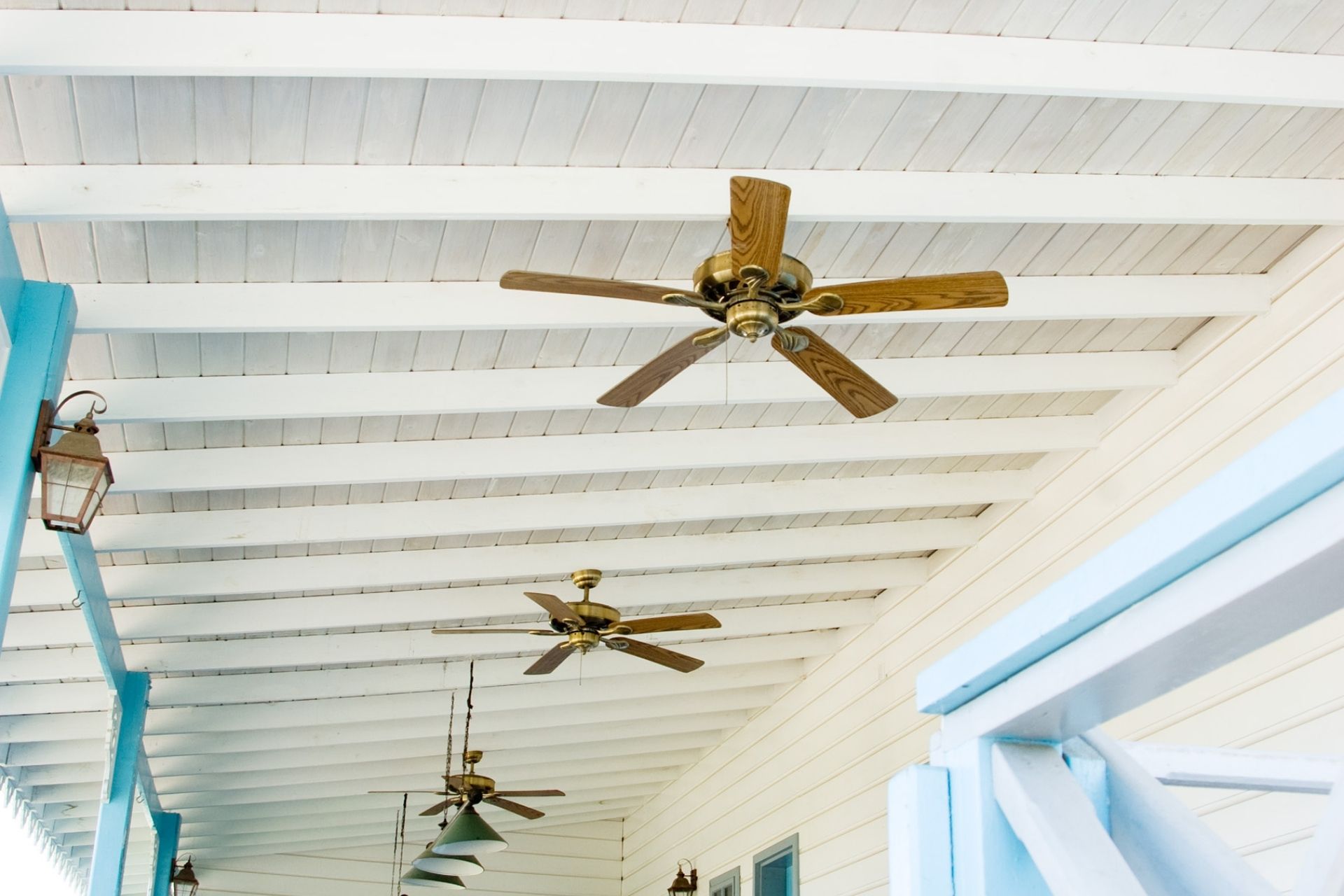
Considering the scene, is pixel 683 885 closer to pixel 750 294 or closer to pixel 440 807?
pixel 440 807

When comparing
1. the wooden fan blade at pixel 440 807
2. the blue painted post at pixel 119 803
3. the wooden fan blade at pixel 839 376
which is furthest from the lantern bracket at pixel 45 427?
the wooden fan blade at pixel 440 807

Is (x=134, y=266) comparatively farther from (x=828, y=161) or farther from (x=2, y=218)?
(x=828, y=161)

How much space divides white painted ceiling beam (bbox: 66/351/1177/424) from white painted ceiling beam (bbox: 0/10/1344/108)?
1.44 m

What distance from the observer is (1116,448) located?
5895 millimetres

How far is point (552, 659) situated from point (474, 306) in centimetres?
239

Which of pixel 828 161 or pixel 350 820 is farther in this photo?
pixel 350 820

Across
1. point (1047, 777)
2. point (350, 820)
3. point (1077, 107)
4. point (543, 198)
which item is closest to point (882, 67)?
point (1077, 107)

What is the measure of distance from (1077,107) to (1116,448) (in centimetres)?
242

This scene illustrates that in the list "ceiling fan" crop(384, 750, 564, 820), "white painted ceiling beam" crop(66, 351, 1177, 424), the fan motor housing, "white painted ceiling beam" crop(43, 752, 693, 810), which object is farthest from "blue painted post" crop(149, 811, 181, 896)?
the fan motor housing

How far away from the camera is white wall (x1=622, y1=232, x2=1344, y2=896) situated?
4.79m

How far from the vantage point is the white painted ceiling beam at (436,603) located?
22.1ft

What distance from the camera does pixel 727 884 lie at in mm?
9953

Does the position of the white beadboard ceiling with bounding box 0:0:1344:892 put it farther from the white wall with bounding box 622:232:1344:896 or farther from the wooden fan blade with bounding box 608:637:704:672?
the wooden fan blade with bounding box 608:637:704:672

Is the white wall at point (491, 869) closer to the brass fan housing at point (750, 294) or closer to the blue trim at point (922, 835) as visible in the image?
the brass fan housing at point (750, 294)
